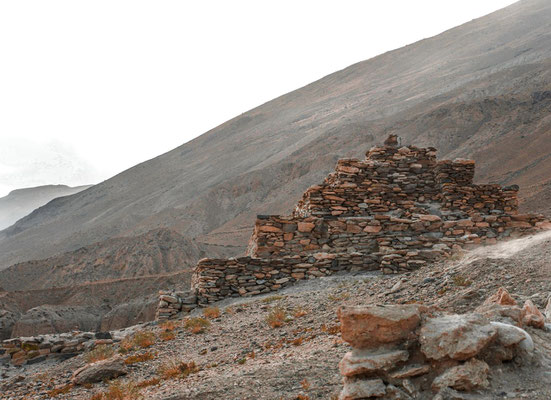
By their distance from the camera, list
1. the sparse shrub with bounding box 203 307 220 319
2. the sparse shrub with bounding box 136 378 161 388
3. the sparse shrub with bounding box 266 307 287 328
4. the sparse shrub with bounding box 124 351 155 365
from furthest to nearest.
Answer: the sparse shrub with bounding box 203 307 220 319 < the sparse shrub with bounding box 266 307 287 328 < the sparse shrub with bounding box 124 351 155 365 < the sparse shrub with bounding box 136 378 161 388

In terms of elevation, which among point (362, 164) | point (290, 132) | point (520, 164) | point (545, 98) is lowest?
point (520, 164)

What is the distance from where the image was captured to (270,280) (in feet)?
34.0

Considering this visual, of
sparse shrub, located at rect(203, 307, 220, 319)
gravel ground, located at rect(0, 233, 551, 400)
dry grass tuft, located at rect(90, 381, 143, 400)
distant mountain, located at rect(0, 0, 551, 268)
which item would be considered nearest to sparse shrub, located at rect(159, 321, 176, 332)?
gravel ground, located at rect(0, 233, 551, 400)

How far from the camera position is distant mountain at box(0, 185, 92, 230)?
157 metres

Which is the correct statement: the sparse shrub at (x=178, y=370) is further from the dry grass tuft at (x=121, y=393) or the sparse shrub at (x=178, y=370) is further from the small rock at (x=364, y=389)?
the small rock at (x=364, y=389)

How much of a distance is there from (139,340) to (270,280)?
3173 mm

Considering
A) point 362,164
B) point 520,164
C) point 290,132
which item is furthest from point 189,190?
point 362,164

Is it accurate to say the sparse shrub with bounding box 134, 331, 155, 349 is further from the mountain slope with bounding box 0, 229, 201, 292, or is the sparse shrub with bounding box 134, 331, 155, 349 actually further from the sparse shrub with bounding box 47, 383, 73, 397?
the mountain slope with bounding box 0, 229, 201, 292

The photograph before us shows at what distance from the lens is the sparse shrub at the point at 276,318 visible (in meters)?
7.45

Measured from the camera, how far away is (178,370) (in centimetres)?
625

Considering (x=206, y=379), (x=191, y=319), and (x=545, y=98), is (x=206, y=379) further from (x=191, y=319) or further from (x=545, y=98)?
(x=545, y=98)

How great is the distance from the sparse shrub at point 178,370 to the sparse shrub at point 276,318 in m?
1.52

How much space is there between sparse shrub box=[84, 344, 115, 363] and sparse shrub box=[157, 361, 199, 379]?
2.18m

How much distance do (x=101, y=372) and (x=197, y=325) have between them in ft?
6.65
